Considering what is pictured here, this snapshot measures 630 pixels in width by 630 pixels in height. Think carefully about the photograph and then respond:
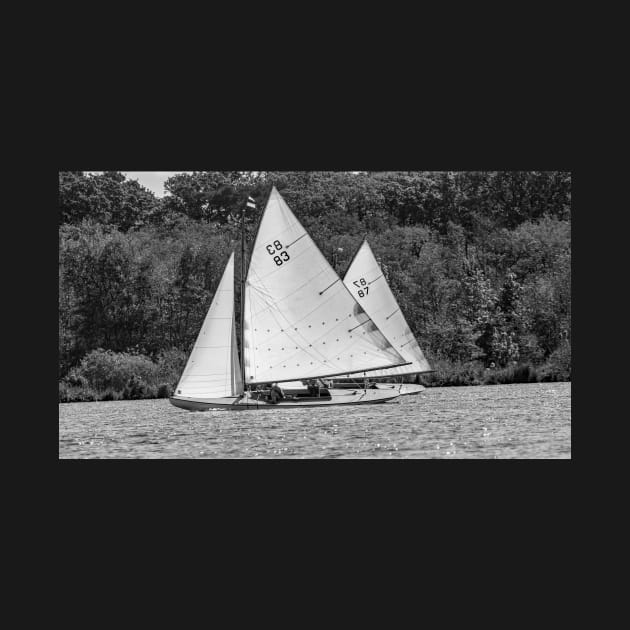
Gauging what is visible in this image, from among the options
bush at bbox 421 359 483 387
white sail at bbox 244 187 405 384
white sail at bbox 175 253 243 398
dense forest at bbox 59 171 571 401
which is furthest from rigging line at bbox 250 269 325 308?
bush at bbox 421 359 483 387

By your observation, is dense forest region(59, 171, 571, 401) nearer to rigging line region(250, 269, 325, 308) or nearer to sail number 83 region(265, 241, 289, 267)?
sail number 83 region(265, 241, 289, 267)

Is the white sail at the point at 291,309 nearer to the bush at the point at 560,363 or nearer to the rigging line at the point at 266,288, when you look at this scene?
the rigging line at the point at 266,288

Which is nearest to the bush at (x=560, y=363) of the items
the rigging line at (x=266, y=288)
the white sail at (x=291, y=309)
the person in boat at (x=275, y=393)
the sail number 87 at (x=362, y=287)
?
the white sail at (x=291, y=309)

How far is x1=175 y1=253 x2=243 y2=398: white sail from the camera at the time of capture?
3052 centimetres

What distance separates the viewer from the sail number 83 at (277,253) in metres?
30.0

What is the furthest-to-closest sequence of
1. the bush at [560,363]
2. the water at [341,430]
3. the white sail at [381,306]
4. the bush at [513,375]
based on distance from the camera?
1. the white sail at [381,306]
2. the bush at [513,375]
3. the bush at [560,363]
4. the water at [341,430]

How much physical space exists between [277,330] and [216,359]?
160 centimetres

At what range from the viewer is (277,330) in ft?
99.2

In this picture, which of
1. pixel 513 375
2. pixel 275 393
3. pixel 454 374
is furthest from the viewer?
pixel 454 374

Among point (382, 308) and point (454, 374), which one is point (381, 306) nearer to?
point (382, 308)

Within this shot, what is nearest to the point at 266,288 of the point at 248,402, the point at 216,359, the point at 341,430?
the point at 216,359

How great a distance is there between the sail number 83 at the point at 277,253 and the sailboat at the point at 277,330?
2 centimetres

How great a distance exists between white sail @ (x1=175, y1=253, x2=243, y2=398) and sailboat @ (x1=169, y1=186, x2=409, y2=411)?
0.02 meters

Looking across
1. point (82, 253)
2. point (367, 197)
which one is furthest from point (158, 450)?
point (367, 197)
